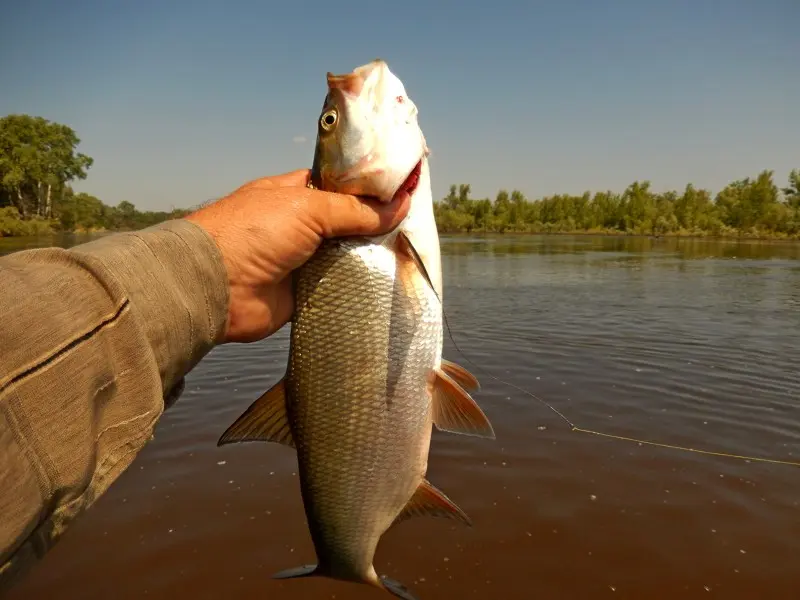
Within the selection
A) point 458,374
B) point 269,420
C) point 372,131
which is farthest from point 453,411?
point 372,131

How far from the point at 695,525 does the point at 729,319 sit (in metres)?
12.6

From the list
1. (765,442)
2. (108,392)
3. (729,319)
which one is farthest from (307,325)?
(729,319)

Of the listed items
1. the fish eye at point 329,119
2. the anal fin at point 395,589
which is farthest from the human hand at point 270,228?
the anal fin at point 395,589

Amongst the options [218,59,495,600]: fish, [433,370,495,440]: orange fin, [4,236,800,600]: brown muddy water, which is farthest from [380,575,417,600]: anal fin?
[4,236,800,600]: brown muddy water

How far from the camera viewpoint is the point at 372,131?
230cm

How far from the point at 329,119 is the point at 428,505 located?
1799 millimetres

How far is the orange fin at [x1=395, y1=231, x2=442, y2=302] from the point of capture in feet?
7.80

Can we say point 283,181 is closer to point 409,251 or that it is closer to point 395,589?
point 409,251

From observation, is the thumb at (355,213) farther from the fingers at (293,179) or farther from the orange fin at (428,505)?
the orange fin at (428,505)

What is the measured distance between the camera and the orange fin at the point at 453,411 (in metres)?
2.47

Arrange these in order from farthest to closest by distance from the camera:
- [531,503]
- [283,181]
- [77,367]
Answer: [531,503] < [283,181] < [77,367]

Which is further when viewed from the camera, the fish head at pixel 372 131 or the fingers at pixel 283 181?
the fingers at pixel 283 181

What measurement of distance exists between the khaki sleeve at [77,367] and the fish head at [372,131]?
2.71ft

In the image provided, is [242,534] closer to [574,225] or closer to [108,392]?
[108,392]
